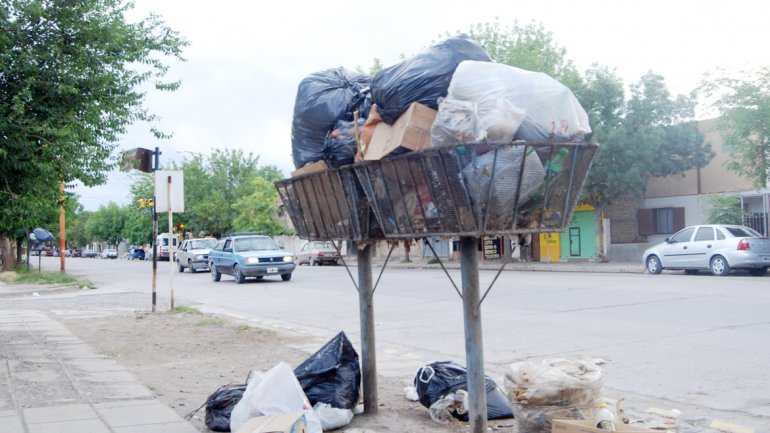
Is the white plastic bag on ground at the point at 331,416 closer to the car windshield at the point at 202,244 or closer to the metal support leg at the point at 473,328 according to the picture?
the metal support leg at the point at 473,328

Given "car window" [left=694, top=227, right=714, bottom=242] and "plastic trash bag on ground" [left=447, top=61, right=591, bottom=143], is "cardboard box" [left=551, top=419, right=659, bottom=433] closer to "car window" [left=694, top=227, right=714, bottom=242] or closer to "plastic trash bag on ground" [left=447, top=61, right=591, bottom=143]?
"plastic trash bag on ground" [left=447, top=61, right=591, bottom=143]

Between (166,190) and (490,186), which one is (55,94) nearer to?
(166,190)

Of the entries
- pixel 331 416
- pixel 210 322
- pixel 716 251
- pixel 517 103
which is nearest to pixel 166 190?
pixel 210 322

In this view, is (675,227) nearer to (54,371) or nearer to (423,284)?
(423,284)

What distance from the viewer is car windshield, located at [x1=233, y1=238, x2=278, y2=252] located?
25.6 m

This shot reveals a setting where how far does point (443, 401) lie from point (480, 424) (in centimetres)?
111

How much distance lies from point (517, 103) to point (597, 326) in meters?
7.89

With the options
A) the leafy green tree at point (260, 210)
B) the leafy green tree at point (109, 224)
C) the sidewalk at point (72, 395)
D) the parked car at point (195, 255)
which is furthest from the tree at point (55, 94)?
the leafy green tree at point (109, 224)

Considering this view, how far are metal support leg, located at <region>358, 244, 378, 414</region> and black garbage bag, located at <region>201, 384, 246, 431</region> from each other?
37.6 inches

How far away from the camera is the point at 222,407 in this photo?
5418 millimetres

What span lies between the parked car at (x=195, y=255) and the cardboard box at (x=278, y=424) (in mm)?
31050

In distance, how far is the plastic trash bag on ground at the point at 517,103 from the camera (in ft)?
12.6

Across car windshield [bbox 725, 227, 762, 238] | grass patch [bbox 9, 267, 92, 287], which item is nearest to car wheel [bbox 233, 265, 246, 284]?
grass patch [bbox 9, 267, 92, 287]

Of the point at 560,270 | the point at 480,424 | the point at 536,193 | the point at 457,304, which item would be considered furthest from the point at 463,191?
the point at 560,270
